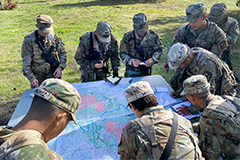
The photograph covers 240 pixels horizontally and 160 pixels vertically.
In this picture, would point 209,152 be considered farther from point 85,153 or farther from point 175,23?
point 175,23

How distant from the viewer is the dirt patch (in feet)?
13.5

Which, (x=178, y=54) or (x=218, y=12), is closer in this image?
(x=178, y=54)

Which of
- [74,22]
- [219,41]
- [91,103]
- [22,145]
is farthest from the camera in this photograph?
[74,22]

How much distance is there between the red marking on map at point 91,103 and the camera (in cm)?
302

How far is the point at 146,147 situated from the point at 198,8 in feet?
9.76

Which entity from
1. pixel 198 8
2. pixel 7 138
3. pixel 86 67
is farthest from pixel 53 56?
pixel 198 8

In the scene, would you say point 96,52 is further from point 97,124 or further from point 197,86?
point 197,86

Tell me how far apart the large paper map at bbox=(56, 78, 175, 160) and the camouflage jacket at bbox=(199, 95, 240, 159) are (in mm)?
959

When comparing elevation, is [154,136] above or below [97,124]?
above

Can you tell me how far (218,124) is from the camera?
78.5 inches

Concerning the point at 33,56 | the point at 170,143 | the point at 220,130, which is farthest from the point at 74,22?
the point at 170,143

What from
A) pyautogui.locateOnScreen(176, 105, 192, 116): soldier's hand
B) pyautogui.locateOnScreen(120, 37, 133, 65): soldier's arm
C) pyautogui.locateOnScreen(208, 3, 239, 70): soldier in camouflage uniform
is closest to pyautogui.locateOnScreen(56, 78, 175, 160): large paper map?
pyautogui.locateOnScreen(176, 105, 192, 116): soldier's hand

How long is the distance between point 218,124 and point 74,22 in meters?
10.6

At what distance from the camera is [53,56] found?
387 cm
